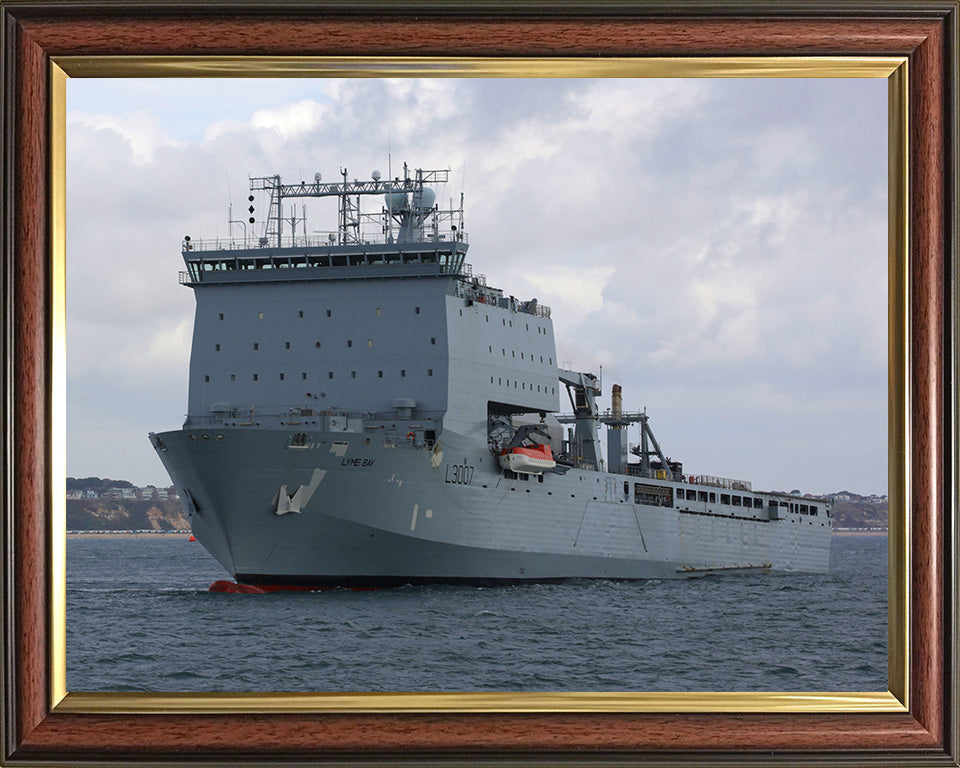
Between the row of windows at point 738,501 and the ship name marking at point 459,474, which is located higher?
the ship name marking at point 459,474

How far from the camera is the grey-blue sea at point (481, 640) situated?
1339cm

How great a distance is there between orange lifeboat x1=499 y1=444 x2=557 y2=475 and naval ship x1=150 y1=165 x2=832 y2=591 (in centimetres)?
5

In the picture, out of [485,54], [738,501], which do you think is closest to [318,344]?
[738,501]

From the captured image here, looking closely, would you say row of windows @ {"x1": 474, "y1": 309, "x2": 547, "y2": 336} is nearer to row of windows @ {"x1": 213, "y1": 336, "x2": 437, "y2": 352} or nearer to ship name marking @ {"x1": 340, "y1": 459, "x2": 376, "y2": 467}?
row of windows @ {"x1": 213, "y1": 336, "x2": 437, "y2": 352}

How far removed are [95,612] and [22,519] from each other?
65.2 ft

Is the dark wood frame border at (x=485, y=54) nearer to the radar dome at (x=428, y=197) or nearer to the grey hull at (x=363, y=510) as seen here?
the grey hull at (x=363, y=510)

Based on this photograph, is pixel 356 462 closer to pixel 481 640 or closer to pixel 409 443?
pixel 409 443

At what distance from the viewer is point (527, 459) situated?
2959 centimetres

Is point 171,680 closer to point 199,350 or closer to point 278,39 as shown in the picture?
point 278,39

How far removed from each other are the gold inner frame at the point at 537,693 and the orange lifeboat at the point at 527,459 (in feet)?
77.3

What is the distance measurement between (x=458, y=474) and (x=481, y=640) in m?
10.3

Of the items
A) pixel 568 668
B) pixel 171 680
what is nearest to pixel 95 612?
pixel 171 680

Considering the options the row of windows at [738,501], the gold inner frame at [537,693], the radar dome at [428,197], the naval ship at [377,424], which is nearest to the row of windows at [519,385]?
the naval ship at [377,424]

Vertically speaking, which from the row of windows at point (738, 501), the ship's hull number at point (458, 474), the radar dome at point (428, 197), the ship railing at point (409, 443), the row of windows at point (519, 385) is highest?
the radar dome at point (428, 197)
